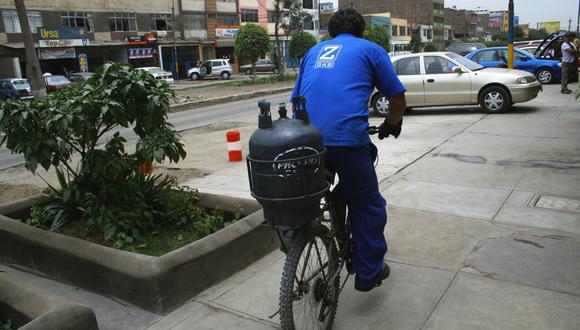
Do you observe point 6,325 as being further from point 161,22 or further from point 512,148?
point 161,22

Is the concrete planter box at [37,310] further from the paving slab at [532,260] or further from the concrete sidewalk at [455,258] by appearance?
the paving slab at [532,260]

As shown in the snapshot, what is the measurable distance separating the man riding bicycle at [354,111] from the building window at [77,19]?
47.4 m

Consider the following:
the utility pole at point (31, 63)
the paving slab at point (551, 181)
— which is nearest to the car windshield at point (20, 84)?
the utility pole at point (31, 63)

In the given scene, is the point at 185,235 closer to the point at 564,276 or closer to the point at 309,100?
the point at 309,100

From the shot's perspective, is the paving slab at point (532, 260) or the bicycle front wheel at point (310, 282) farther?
the paving slab at point (532, 260)

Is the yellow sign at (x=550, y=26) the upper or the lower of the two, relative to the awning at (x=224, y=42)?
upper

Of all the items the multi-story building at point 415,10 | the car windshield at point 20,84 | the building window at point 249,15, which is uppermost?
the multi-story building at point 415,10

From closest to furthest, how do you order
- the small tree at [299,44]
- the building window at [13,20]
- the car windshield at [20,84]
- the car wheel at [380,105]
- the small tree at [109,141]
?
the small tree at [109,141]
the car wheel at [380,105]
the car windshield at [20,84]
the building window at [13,20]
the small tree at [299,44]

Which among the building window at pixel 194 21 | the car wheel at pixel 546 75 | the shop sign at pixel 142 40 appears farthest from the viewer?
the building window at pixel 194 21

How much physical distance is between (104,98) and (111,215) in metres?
0.95

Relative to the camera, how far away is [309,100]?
125 inches

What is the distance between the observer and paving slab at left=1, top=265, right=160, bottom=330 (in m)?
3.46

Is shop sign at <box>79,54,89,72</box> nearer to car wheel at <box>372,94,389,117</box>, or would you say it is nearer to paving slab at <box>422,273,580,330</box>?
car wheel at <box>372,94,389,117</box>

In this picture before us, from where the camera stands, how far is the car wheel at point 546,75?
18875mm
